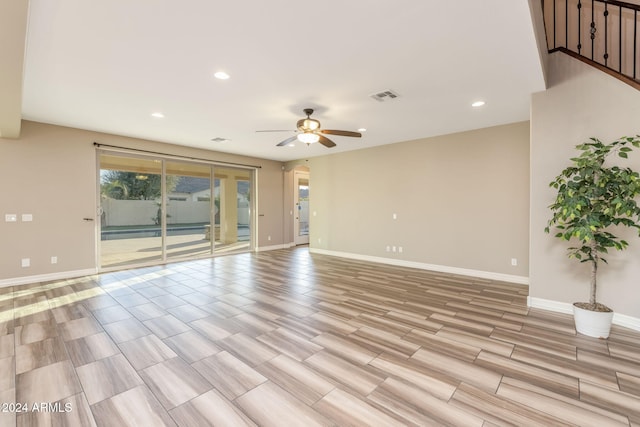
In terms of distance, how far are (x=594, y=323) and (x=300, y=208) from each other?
801 cm

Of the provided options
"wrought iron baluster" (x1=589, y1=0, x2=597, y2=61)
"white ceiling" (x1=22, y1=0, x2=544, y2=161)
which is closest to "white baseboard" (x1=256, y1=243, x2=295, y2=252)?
"white ceiling" (x1=22, y1=0, x2=544, y2=161)

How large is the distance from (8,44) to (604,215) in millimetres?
5340

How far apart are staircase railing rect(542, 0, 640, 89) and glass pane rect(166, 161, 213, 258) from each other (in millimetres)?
7117

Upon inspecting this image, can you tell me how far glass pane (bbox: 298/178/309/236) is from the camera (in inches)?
393

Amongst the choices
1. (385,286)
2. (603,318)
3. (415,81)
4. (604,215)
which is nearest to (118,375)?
(385,286)

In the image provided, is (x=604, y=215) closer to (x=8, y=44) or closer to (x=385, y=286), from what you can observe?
(x=385, y=286)

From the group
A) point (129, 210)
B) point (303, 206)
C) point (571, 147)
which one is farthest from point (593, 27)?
point (129, 210)

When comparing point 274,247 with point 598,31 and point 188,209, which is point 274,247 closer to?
point 188,209

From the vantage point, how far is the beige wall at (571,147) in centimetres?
312

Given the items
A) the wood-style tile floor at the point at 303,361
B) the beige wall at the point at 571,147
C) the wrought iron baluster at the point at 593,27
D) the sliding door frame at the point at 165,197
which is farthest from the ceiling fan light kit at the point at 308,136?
the sliding door frame at the point at 165,197

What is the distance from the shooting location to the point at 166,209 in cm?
663

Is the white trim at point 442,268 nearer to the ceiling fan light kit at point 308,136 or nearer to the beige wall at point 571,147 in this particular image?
the beige wall at point 571,147

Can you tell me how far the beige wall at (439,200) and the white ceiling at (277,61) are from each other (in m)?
0.80

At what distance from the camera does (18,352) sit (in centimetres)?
259
